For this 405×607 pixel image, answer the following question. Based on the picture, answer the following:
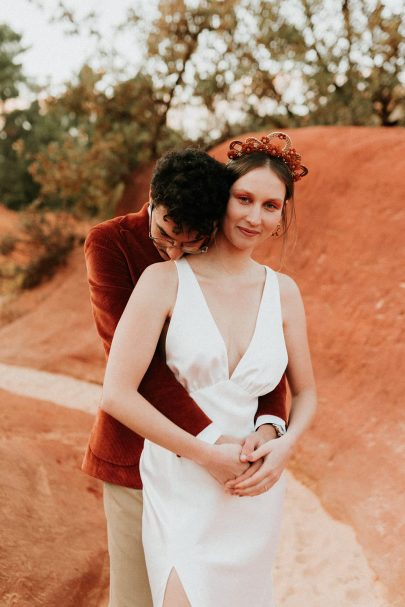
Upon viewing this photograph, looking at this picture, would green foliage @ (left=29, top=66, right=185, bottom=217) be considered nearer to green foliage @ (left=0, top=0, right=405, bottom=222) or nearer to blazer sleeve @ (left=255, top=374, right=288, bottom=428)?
green foliage @ (left=0, top=0, right=405, bottom=222)

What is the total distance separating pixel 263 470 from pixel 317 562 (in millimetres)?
2507

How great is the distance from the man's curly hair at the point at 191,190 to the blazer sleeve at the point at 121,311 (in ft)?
0.99

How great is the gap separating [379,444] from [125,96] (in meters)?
7.83

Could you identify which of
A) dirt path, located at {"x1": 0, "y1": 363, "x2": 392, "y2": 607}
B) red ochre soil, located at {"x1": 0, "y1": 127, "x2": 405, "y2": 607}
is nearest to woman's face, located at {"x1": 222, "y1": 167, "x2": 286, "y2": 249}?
red ochre soil, located at {"x1": 0, "y1": 127, "x2": 405, "y2": 607}

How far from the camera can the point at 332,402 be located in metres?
5.29

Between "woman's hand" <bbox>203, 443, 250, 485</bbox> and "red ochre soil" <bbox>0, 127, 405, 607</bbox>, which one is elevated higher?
"woman's hand" <bbox>203, 443, 250, 485</bbox>

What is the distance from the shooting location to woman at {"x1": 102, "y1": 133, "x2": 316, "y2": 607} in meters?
1.75

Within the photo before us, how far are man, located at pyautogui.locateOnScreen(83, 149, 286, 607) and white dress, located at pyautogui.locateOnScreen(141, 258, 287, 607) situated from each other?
0.22 ft

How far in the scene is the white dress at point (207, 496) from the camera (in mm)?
1778

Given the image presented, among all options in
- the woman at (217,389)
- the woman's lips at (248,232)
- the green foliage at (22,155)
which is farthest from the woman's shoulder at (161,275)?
the green foliage at (22,155)

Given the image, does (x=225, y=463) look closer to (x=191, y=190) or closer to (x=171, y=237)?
(x=171, y=237)

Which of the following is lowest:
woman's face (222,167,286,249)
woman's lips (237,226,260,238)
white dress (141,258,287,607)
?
white dress (141,258,287,607)

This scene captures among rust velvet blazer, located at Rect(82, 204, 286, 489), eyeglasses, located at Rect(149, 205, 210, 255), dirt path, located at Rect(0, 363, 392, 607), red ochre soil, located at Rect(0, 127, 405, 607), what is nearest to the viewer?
eyeglasses, located at Rect(149, 205, 210, 255)

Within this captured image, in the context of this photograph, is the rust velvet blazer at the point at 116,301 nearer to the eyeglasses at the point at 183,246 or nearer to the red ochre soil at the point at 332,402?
the eyeglasses at the point at 183,246
